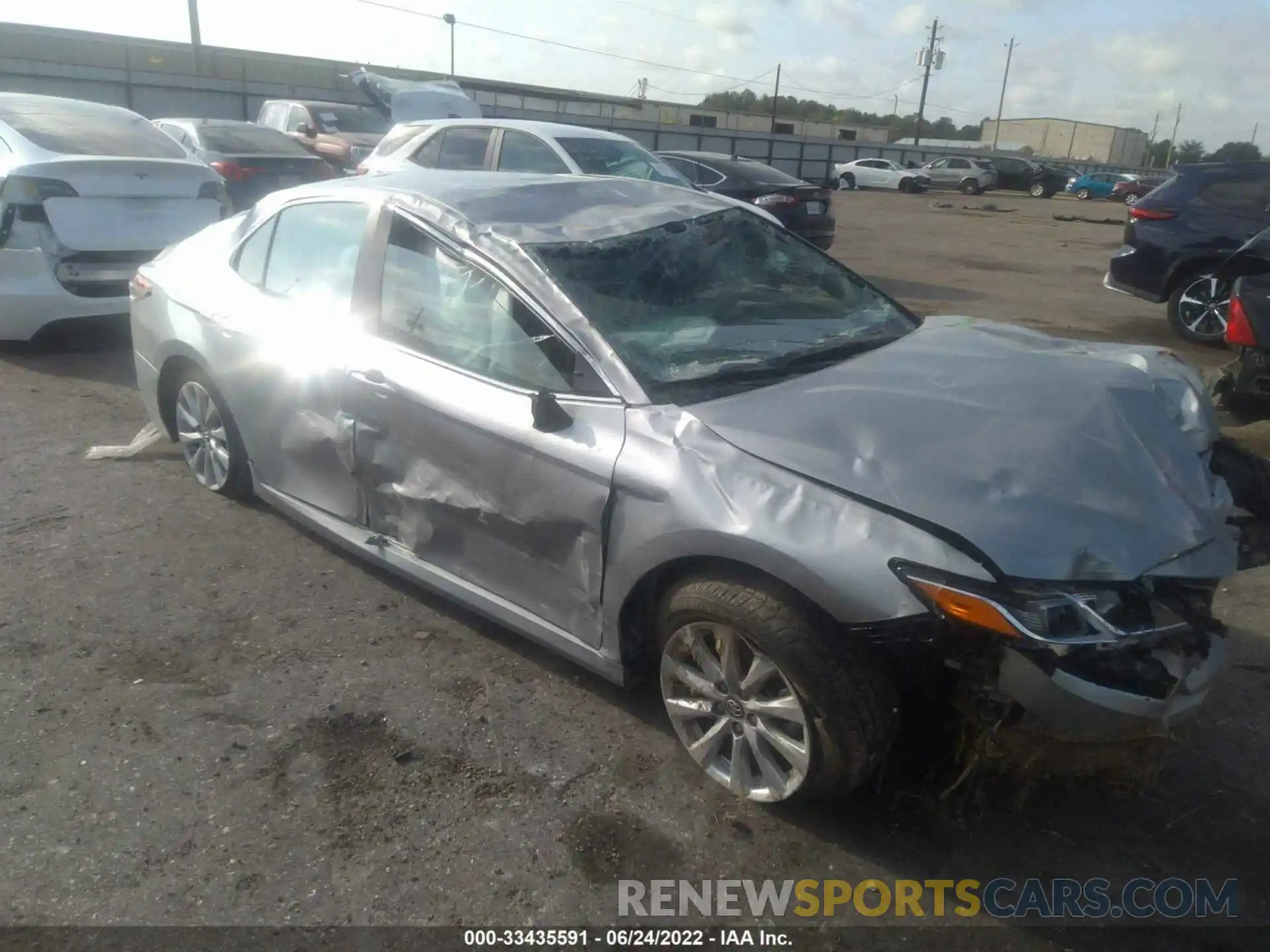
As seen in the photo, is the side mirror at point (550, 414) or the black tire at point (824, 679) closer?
the black tire at point (824, 679)

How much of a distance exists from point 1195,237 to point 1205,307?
629mm

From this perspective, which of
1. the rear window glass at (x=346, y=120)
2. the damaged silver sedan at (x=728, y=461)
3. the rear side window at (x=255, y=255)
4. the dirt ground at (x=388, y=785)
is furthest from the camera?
the rear window glass at (x=346, y=120)

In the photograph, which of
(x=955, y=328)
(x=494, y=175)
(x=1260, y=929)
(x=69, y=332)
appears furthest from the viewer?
(x=69, y=332)

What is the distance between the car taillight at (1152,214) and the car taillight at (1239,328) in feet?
13.1

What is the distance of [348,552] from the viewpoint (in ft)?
14.3

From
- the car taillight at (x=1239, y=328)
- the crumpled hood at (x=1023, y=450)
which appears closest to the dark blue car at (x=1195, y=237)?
the car taillight at (x=1239, y=328)

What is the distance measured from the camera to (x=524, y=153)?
9.88m

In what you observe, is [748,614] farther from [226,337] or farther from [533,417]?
[226,337]

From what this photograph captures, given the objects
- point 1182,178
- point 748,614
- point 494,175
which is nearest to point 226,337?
point 494,175

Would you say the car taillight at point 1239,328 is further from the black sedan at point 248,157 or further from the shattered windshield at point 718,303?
the black sedan at point 248,157

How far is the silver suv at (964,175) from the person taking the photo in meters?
39.0

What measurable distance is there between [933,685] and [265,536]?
319cm

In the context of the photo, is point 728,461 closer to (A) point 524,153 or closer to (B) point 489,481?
(B) point 489,481

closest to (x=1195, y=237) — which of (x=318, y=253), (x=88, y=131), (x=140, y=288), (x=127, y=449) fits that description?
(x=318, y=253)
